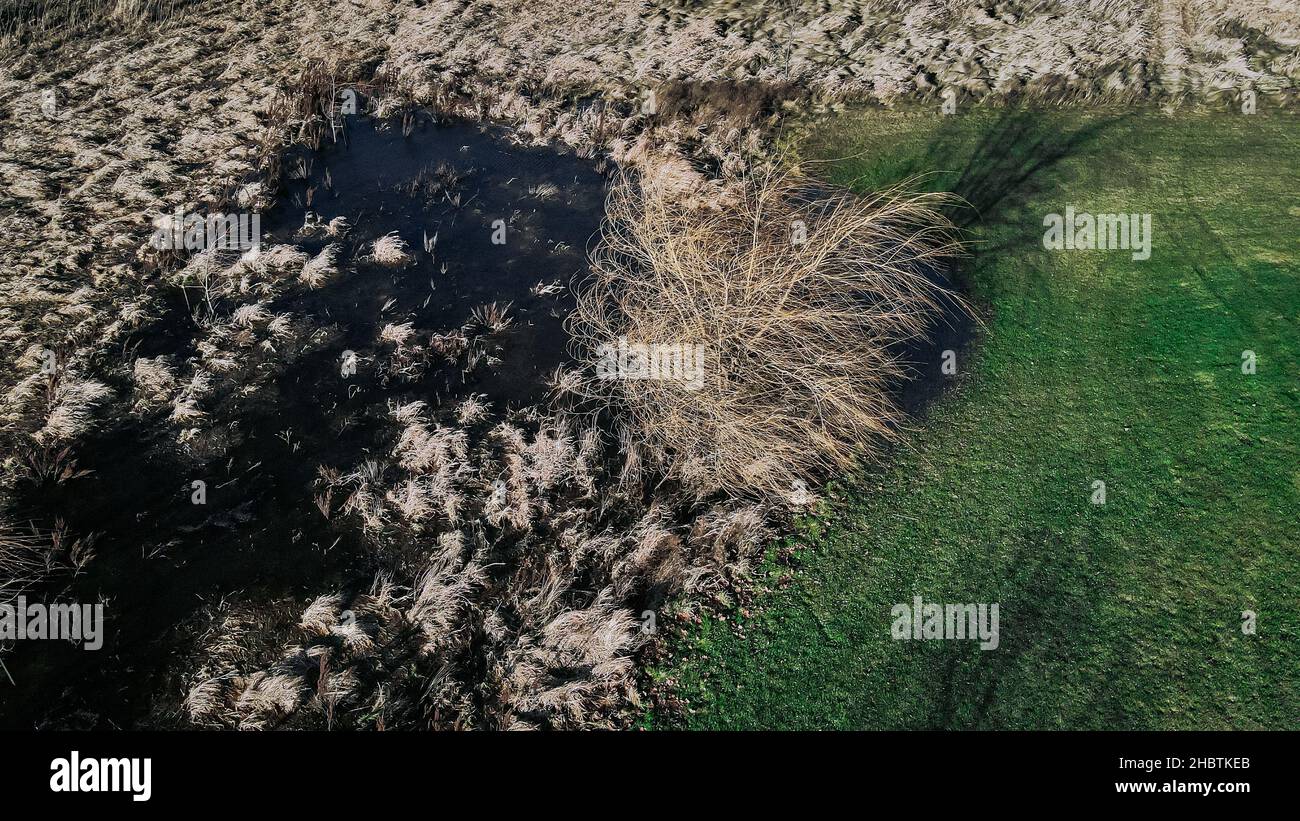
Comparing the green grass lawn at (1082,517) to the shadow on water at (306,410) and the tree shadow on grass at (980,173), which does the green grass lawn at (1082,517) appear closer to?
the tree shadow on grass at (980,173)

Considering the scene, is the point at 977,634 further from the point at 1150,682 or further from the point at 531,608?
the point at 531,608

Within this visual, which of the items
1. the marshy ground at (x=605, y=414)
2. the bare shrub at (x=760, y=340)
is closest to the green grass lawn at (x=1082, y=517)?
the marshy ground at (x=605, y=414)

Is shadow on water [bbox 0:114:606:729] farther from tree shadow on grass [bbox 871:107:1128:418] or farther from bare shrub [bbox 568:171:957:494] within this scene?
tree shadow on grass [bbox 871:107:1128:418]

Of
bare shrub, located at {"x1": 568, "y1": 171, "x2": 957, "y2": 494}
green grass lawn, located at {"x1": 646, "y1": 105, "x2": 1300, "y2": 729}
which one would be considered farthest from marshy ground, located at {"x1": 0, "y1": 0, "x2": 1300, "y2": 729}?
bare shrub, located at {"x1": 568, "y1": 171, "x2": 957, "y2": 494}

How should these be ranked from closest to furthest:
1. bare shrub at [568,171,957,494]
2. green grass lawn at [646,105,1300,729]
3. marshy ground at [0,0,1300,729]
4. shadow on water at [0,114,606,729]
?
1. green grass lawn at [646,105,1300,729]
2. marshy ground at [0,0,1300,729]
3. shadow on water at [0,114,606,729]
4. bare shrub at [568,171,957,494]

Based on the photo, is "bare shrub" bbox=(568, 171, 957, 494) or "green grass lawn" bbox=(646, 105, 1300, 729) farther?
"bare shrub" bbox=(568, 171, 957, 494)

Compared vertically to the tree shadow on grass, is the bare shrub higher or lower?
lower

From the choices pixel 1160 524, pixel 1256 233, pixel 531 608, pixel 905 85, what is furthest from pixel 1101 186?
pixel 531 608
